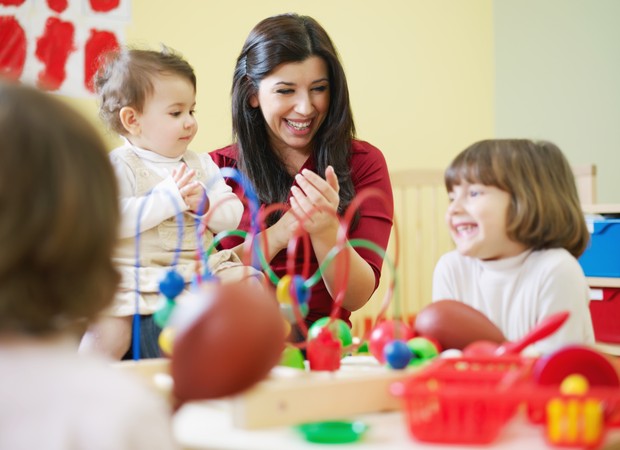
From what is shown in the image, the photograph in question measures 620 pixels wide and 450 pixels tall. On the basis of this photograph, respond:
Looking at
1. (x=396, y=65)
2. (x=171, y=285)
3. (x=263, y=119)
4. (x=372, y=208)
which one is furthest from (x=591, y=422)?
(x=396, y=65)

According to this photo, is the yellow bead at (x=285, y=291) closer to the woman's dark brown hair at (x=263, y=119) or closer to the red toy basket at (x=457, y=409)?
the red toy basket at (x=457, y=409)

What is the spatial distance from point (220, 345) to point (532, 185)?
0.69 metres

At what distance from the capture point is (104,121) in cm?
160

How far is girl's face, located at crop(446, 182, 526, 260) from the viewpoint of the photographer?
1.19m

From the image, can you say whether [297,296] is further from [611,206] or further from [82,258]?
[611,206]

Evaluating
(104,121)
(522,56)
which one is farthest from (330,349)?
(522,56)

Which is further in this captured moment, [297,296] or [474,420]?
[297,296]

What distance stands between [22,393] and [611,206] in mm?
2386

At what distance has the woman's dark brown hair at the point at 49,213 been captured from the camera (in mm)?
546

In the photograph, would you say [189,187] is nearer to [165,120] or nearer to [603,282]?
[165,120]

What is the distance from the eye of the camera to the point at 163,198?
1.43 meters

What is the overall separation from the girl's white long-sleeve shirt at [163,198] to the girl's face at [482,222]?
37cm

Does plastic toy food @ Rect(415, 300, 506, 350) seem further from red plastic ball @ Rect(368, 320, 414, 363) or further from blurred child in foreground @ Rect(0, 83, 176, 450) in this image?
blurred child in foreground @ Rect(0, 83, 176, 450)

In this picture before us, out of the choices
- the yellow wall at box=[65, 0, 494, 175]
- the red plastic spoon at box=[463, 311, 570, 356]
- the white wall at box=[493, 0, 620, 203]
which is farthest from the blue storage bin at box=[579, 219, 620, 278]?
the red plastic spoon at box=[463, 311, 570, 356]
